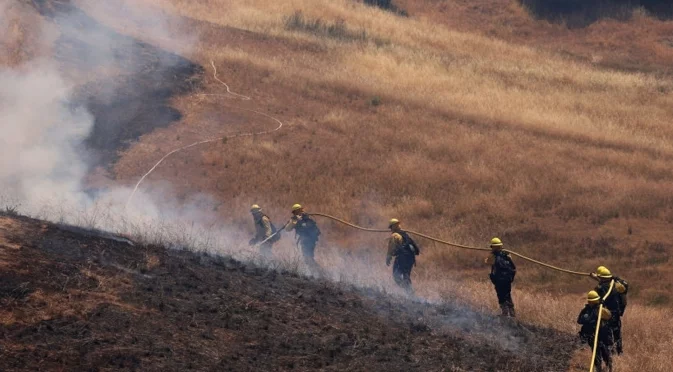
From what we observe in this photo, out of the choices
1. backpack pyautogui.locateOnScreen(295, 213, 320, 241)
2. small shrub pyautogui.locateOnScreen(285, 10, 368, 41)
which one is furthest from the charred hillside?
small shrub pyautogui.locateOnScreen(285, 10, 368, 41)

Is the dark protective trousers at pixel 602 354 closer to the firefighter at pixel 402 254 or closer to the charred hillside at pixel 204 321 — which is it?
the charred hillside at pixel 204 321

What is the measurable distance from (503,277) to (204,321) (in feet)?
16.9

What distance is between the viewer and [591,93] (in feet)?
107

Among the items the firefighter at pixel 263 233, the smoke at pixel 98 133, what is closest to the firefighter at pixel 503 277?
the smoke at pixel 98 133

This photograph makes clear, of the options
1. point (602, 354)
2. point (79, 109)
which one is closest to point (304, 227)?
point (602, 354)

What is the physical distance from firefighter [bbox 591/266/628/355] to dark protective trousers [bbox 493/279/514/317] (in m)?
1.72

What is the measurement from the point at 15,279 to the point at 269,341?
2.93 metres

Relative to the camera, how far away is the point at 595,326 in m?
10.9

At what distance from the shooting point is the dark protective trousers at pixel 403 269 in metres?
15.0

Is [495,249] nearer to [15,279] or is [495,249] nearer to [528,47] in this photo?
[15,279]

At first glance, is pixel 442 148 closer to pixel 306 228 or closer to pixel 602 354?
pixel 306 228

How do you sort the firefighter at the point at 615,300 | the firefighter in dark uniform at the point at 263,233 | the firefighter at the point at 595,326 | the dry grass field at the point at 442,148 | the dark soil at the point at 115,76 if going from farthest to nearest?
the dark soil at the point at 115,76 → the dry grass field at the point at 442,148 → the firefighter in dark uniform at the point at 263,233 → the firefighter at the point at 615,300 → the firefighter at the point at 595,326

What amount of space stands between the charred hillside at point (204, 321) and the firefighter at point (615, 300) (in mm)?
743

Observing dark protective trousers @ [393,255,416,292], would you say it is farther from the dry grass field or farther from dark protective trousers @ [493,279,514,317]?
dark protective trousers @ [493,279,514,317]
